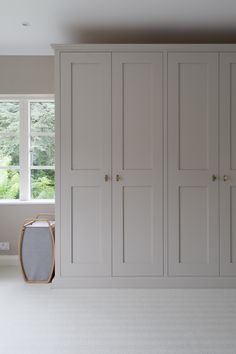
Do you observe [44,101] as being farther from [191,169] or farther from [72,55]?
[191,169]

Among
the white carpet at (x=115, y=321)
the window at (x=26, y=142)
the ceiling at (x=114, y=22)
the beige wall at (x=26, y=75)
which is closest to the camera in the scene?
the white carpet at (x=115, y=321)

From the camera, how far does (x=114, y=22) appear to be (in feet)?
8.77

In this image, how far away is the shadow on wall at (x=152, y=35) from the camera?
283 cm

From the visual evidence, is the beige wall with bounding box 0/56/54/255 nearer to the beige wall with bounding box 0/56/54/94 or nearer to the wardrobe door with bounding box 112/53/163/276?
the beige wall with bounding box 0/56/54/94

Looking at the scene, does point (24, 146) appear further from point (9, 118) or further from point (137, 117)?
point (137, 117)

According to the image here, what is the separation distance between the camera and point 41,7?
245cm

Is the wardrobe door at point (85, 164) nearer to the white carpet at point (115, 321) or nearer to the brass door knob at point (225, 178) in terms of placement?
the white carpet at point (115, 321)

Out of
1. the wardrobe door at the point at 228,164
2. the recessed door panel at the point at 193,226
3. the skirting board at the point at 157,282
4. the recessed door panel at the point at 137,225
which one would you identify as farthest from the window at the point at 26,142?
the wardrobe door at the point at 228,164

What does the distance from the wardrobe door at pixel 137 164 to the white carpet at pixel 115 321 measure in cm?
34

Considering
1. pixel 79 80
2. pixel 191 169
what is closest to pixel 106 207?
pixel 191 169

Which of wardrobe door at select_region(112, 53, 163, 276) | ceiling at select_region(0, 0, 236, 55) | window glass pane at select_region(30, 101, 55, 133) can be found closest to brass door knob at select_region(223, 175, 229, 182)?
wardrobe door at select_region(112, 53, 163, 276)

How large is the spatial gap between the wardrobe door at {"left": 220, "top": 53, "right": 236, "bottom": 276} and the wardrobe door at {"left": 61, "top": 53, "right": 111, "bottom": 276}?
1.06 meters

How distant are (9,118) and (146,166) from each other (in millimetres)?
1827

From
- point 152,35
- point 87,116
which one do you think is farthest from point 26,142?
point 152,35
